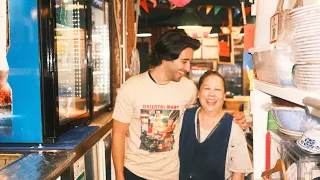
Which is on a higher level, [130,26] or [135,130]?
[130,26]

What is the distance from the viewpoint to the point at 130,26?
4.12 m

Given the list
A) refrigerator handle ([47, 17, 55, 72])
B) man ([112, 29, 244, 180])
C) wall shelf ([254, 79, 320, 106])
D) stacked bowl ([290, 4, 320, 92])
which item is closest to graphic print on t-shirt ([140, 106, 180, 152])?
man ([112, 29, 244, 180])

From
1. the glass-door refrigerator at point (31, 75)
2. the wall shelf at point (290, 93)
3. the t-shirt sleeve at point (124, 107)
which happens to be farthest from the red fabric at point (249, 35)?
the glass-door refrigerator at point (31, 75)

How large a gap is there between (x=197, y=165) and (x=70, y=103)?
0.98 metres

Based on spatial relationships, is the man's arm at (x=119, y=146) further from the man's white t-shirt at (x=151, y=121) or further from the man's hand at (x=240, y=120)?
the man's hand at (x=240, y=120)

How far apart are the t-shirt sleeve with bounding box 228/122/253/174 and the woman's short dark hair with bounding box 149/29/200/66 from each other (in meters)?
0.64

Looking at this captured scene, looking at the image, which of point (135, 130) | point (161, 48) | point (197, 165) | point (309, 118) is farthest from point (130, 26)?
point (309, 118)

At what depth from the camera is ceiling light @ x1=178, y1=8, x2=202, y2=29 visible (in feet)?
25.6

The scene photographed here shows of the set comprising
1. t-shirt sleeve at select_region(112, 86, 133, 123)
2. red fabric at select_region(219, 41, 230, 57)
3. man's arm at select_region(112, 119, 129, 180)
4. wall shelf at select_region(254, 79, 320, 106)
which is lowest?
man's arm at select_region(112, 119, 129, 180)

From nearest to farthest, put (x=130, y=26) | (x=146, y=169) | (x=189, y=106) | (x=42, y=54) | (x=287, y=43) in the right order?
(x=287, y=43)
(x=42, y=54)
(x=146, y=169)
(x=189, y=106)
(x=130, y=26)

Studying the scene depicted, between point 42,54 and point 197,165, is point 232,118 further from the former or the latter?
point 42,54

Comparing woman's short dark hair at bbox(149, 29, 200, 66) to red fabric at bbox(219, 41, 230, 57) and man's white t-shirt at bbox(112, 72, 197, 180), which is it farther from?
red fabric at bbox(219, 41, 230, 57)

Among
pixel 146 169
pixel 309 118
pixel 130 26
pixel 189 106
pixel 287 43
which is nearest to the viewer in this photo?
pixel 287 43

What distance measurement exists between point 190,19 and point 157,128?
5812 mm
